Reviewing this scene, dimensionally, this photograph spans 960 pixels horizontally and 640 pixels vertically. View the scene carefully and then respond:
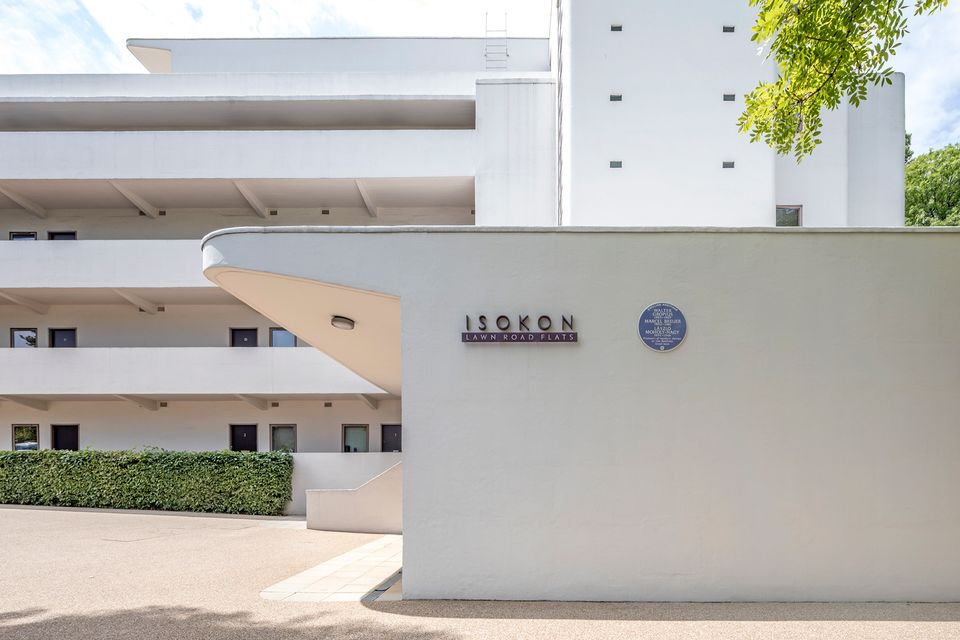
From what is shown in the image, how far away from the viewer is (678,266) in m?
7.51

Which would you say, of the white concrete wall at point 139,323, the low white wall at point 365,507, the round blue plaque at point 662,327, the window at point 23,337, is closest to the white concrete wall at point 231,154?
the white concrete wall at point 139,323

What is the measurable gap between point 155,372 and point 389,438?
6949mm

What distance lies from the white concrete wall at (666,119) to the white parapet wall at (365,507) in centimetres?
788

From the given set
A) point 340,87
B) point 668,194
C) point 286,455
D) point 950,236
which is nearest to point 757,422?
point 950,236

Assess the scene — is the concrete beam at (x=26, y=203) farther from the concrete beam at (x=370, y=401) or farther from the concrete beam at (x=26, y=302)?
the concrete beam at (x=370, y=401)

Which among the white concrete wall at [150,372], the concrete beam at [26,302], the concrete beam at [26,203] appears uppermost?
the concrete beam at [26,203]

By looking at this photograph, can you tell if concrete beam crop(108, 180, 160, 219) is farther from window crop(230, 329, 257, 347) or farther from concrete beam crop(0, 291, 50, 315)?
window crop(230, 329, 257, 347)

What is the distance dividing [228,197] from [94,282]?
451 centimetres

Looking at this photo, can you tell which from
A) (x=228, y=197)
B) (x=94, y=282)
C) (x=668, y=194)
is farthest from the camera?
(x=228, y=197)

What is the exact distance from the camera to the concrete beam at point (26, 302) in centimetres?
1922

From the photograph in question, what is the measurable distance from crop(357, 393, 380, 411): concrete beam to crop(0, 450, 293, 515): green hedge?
9.52 feet

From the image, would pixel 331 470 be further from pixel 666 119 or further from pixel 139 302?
pixel 666 119

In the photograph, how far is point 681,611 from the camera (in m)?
6.90

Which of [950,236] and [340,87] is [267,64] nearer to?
[340,87]
